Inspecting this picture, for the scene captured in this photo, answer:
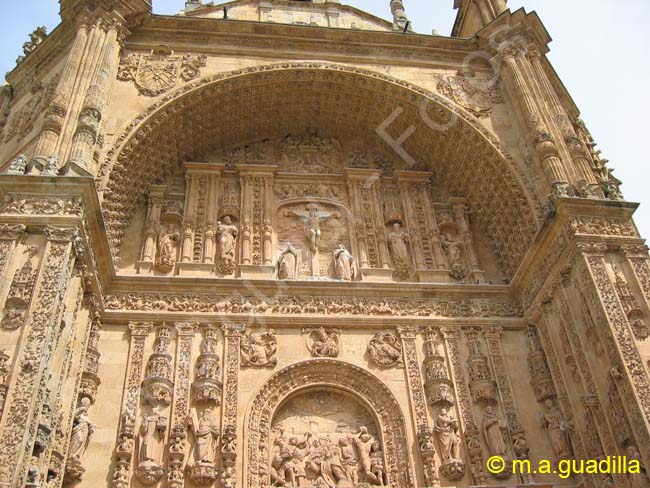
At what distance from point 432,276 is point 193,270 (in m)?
3.53

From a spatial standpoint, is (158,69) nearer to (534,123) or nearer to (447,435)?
(534,123)

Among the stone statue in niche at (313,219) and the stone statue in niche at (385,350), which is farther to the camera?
the stone statue in niche at (313,219)

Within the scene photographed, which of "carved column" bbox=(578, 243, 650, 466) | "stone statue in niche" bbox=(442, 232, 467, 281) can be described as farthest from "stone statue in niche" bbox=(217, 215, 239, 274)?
"carved column" bbox=(578, 243, 650, 466)

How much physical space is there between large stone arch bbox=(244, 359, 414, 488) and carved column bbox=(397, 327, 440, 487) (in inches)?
7.1

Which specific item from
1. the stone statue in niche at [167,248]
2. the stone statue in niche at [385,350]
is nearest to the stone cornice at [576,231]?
the stone statue in niche at [385,350]

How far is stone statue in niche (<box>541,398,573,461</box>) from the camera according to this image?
311 inches

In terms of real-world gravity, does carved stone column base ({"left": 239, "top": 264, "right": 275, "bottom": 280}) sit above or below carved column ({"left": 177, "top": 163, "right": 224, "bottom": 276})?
below

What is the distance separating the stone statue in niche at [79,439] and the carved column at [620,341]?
232 inches

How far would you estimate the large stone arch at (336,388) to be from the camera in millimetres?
7727

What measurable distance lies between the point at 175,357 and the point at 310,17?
24.6ft

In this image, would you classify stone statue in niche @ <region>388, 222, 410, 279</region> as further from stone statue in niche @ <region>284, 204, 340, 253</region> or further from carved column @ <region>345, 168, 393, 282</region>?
stone statue in niche @ <region>284, 204, 340, 253</region>

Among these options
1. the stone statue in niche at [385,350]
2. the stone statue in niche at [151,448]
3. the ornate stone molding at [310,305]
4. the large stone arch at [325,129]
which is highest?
the large stone arch at [325,129]

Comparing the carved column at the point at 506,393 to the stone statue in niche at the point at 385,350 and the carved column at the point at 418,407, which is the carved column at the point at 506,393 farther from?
the stone statue in niche at the point at 385,350

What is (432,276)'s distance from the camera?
32.0ft
